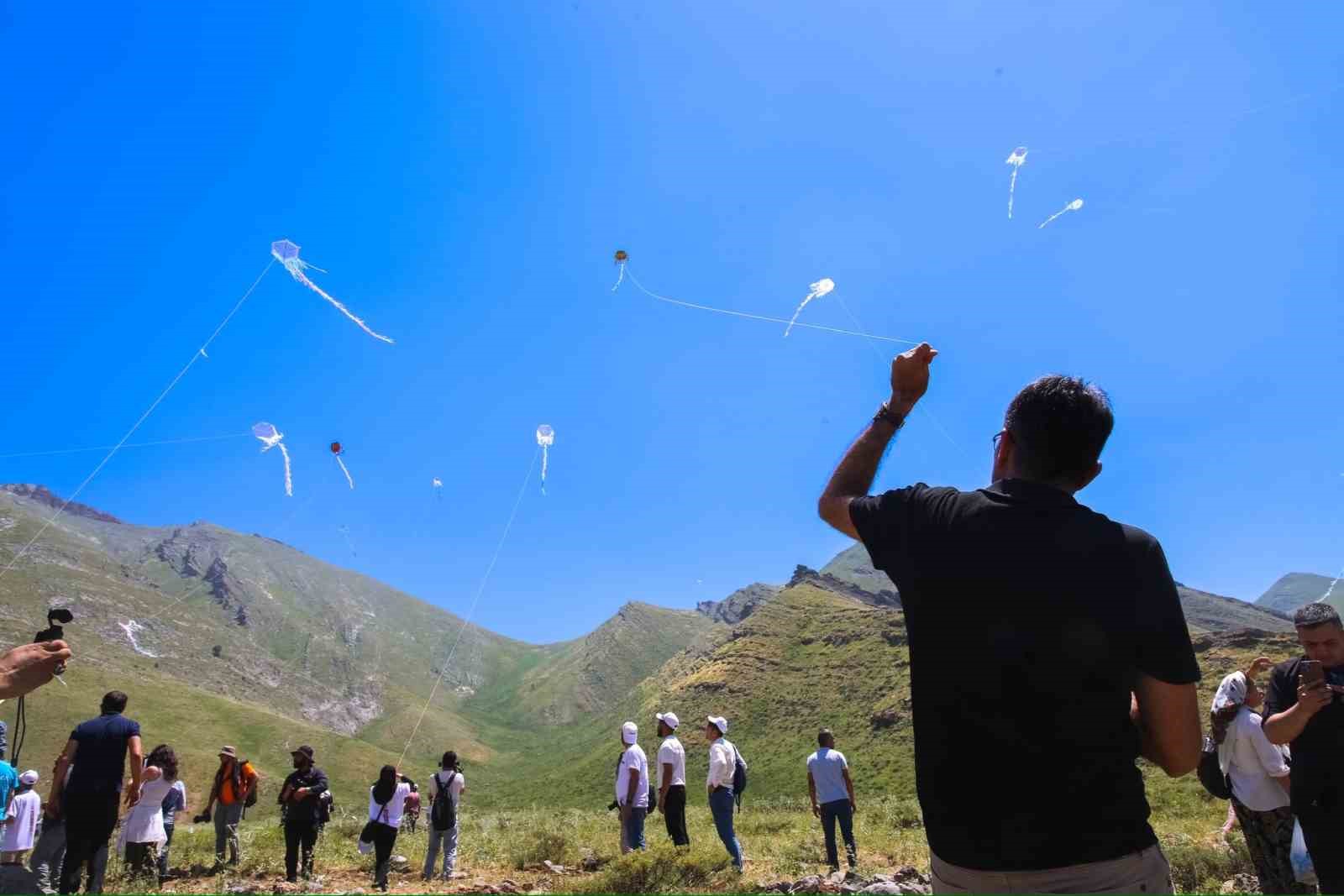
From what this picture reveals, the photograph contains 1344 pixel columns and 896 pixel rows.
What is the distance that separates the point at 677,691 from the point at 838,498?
7996cm

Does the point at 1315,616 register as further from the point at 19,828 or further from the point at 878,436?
the point at 19,828

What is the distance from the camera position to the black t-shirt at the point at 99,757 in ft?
22.8

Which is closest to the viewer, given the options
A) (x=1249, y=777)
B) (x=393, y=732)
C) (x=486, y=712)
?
(x=1249, y=777)

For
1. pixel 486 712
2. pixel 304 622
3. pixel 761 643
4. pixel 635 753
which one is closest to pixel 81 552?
pixel 304 622

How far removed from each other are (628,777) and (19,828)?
7.29 metres

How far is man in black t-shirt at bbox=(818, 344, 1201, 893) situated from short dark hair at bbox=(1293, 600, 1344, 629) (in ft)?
10.4

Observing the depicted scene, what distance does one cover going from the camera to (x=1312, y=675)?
396 centimetres

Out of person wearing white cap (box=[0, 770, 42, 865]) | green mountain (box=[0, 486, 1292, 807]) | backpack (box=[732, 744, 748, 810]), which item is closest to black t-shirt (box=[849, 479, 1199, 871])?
backpack (box=[732, 744, 748, 810])

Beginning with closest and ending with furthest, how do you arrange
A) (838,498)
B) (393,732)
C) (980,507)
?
(980,507) → (838,498) → (393,732)

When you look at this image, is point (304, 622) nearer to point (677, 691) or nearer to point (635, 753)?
point (677, 691)

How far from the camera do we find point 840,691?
62.6 meters

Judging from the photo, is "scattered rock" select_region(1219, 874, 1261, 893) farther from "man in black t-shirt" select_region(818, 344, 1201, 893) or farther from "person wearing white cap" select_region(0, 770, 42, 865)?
"person wearing white cap" select_region(0, 770, 42, 865)

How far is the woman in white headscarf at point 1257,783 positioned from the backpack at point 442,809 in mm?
8888

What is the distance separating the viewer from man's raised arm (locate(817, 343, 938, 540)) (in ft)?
7.78
